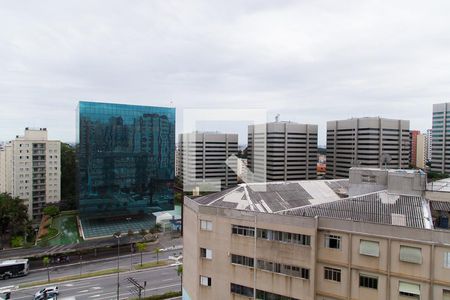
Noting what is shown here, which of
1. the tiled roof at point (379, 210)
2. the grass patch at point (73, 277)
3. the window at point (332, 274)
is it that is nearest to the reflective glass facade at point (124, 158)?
the grass patch at point (73, 277)

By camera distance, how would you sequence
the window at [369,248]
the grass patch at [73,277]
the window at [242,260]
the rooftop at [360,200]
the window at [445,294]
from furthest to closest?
the grass patch at [73,277]
the window at [242,260]
the rooftop at [360,200]
the window at [369,248]
the window at [445,294]

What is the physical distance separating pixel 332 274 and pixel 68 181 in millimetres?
44312

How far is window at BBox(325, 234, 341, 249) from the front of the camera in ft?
36.8

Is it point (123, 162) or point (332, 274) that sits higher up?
point (123, 162)

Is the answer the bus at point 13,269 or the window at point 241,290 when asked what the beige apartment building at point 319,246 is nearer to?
the window at point 241,290

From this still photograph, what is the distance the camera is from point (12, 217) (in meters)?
31.2

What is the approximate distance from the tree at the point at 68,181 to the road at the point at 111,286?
24.0m

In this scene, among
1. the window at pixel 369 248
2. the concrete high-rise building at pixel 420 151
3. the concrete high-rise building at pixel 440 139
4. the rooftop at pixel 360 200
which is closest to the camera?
the window at pixel 369 248

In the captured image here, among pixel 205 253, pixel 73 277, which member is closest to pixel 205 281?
pixel 205 253

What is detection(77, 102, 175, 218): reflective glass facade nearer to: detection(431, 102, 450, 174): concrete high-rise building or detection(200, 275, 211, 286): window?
detection(200, 275, 211, 286): window

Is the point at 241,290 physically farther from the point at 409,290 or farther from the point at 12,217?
the point at 12,217

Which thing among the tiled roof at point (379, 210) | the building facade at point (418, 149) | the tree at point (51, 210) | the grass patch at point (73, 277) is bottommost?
the grass patch at point (73, 277)

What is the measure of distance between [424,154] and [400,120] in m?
34.7

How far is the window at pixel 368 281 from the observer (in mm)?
10664
